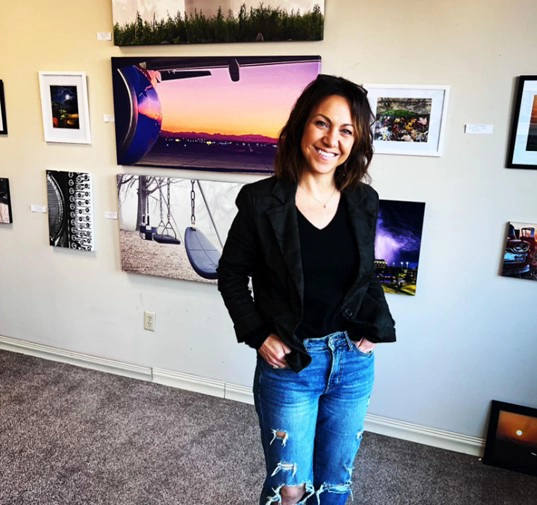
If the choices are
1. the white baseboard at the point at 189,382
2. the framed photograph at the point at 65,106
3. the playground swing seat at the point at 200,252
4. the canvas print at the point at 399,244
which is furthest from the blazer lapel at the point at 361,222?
the framed photograph at the point at 65,106

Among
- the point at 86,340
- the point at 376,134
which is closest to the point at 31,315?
the point at 86,340

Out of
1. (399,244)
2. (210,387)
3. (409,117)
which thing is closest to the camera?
(409,117)

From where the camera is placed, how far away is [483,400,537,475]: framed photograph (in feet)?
6.23

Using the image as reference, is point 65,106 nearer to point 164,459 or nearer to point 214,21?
point 214,21

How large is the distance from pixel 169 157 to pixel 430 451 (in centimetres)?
180

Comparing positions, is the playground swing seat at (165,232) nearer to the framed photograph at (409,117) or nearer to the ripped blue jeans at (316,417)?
the framed photograph at (409,117)

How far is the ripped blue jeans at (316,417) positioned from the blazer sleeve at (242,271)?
100 millimetres

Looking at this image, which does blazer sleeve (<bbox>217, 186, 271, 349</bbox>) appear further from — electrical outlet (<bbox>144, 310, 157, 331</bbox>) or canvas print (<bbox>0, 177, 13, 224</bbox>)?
canvas print (<bbox>0, 177, 13, 224</bbox>)

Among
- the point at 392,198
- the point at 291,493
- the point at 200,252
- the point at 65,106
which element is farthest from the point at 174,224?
the point at 291,493

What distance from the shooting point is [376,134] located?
1854 mm

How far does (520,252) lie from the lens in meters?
1.77

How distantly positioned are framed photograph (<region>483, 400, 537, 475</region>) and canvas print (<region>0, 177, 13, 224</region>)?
2.64 m

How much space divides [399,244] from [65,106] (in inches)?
69.3

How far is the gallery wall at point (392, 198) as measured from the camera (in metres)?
1.72
